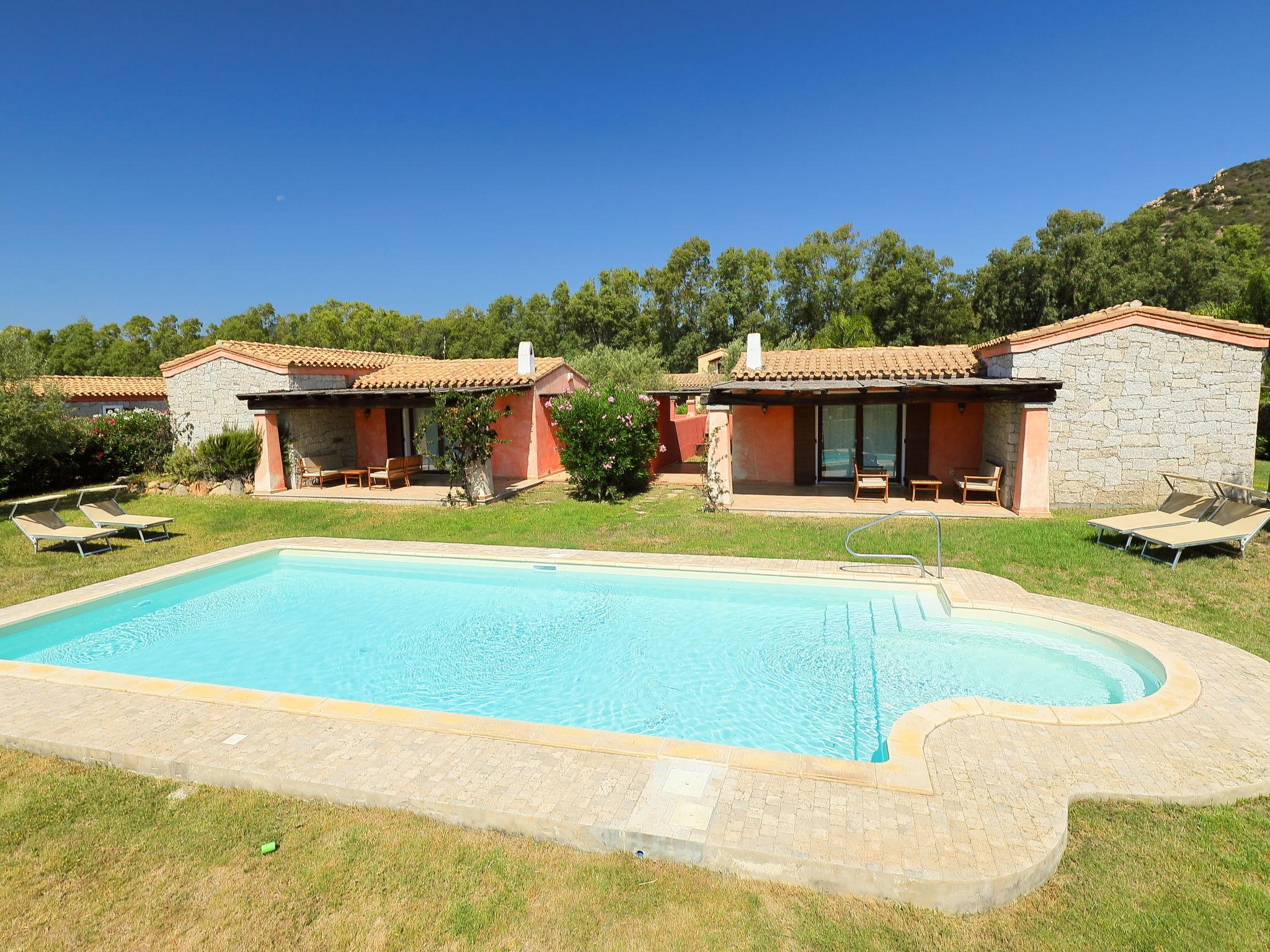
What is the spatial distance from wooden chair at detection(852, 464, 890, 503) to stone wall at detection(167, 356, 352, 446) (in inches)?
614

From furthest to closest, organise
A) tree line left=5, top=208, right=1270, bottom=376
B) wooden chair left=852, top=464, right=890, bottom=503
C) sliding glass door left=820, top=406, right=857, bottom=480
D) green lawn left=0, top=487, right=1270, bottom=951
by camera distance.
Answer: tree line left=5, top=208, right=1270, bottom=376 → sliding glass door left=820, top=406, right=857, bottom=480 → wooden chair left=852, top=464, right=890, bottom=503 → green lawn left=0, top=487, right=1270, bottom=951

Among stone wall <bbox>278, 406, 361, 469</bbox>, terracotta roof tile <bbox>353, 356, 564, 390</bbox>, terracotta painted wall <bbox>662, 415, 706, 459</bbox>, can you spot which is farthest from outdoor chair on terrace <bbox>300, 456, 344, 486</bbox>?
terracotta painted wall <bbox>662, 415, 706, 459</bbox>

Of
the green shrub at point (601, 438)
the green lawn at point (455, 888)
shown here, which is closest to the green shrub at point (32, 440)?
the green shrub at point (601, 438)

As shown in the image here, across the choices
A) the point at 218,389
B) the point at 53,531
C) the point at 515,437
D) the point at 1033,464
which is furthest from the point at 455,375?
the point at 1033,464

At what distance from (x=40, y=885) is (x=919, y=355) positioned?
1845 cm

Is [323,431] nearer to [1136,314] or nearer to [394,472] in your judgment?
[394,472]

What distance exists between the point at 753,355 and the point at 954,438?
561 centimetres

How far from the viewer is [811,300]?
49719 millimetres

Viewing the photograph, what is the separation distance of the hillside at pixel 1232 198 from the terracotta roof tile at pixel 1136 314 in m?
62.0

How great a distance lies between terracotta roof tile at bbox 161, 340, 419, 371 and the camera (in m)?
19.1

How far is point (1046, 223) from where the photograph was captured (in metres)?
43.8

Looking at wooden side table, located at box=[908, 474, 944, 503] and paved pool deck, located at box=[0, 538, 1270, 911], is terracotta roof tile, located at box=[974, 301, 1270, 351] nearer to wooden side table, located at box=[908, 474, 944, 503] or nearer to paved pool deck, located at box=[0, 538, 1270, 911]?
wooden side table, located at box=[908, 474, 944, 503]

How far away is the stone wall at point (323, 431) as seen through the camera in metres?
19.5

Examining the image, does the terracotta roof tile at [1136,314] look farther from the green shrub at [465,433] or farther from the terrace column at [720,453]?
the green shrub at [465,433]
